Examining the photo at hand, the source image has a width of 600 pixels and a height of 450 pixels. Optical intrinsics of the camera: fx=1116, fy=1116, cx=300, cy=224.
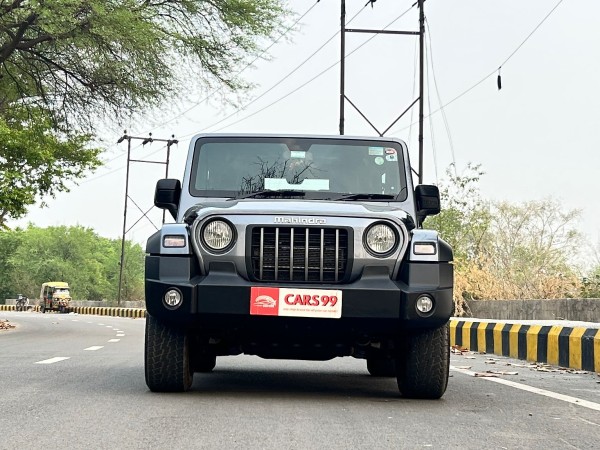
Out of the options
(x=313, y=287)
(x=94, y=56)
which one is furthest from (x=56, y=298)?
(x=313, y=287)

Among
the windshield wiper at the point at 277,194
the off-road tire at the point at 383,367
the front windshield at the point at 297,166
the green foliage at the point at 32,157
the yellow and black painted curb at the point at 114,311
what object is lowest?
the off-road tire at the point at 383,367

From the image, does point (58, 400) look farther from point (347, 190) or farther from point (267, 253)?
point (347, 190)

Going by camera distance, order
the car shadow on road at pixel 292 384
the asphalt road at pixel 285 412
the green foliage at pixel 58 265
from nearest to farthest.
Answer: the asphalt road at pixel 285 412 < the car shadow on road at pixel 292 384 < the green foliage at pixel 58 265

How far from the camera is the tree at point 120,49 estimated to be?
800 inches

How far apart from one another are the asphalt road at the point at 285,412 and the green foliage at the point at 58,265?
109 m

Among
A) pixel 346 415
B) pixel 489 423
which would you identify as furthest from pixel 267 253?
pixel 489 423

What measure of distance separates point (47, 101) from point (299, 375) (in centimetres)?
1575

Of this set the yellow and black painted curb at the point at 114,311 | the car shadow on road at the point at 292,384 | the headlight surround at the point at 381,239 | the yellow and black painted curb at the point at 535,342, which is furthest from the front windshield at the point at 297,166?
the yellow and black painted curb at the point at 114,311

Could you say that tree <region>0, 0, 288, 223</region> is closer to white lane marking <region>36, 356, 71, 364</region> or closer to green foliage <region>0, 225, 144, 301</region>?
white lane marking <region>36, 356, 71, 364</region>

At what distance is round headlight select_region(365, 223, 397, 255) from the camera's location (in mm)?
7676

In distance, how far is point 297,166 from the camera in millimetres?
9070

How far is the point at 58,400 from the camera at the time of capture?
24.6 feet

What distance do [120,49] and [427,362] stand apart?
15.1m

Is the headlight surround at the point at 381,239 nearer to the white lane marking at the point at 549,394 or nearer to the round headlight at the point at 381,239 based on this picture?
the round headlight at the point at 381,239
